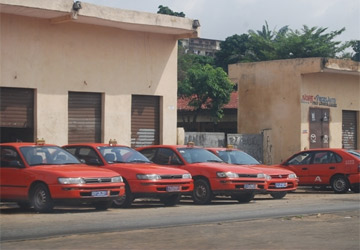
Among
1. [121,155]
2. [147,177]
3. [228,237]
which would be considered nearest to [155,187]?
[147,177]

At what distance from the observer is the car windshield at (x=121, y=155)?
18408 millimetres

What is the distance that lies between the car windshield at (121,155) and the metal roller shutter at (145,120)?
7.04 m

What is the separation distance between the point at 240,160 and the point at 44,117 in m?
6.51

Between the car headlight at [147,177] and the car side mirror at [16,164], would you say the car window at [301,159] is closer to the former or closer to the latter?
the car headlight at [147,177]

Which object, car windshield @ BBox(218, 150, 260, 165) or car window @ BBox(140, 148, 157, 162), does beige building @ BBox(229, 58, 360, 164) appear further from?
car window @ BBox(140, 148, 157, 162)

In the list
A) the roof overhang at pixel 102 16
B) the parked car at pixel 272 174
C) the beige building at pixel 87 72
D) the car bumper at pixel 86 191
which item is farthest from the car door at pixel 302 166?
the car bumper at pixel 86 191

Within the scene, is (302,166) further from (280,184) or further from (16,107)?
(16,107)

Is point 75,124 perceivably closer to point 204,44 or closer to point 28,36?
point 28,36

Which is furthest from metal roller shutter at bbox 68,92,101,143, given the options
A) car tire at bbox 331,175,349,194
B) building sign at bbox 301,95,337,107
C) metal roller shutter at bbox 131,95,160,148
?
building sign at bbox 301,95,337,107

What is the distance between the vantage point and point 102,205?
54.9ft

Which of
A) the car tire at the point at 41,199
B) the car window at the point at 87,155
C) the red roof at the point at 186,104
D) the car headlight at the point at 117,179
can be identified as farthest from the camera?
the red roof at the point at 186,104

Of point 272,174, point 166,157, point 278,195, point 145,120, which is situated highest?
point 145,120

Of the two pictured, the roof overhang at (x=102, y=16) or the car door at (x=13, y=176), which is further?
the roof overhang at (x=102, y=16)

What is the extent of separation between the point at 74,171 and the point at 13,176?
1503 mm
